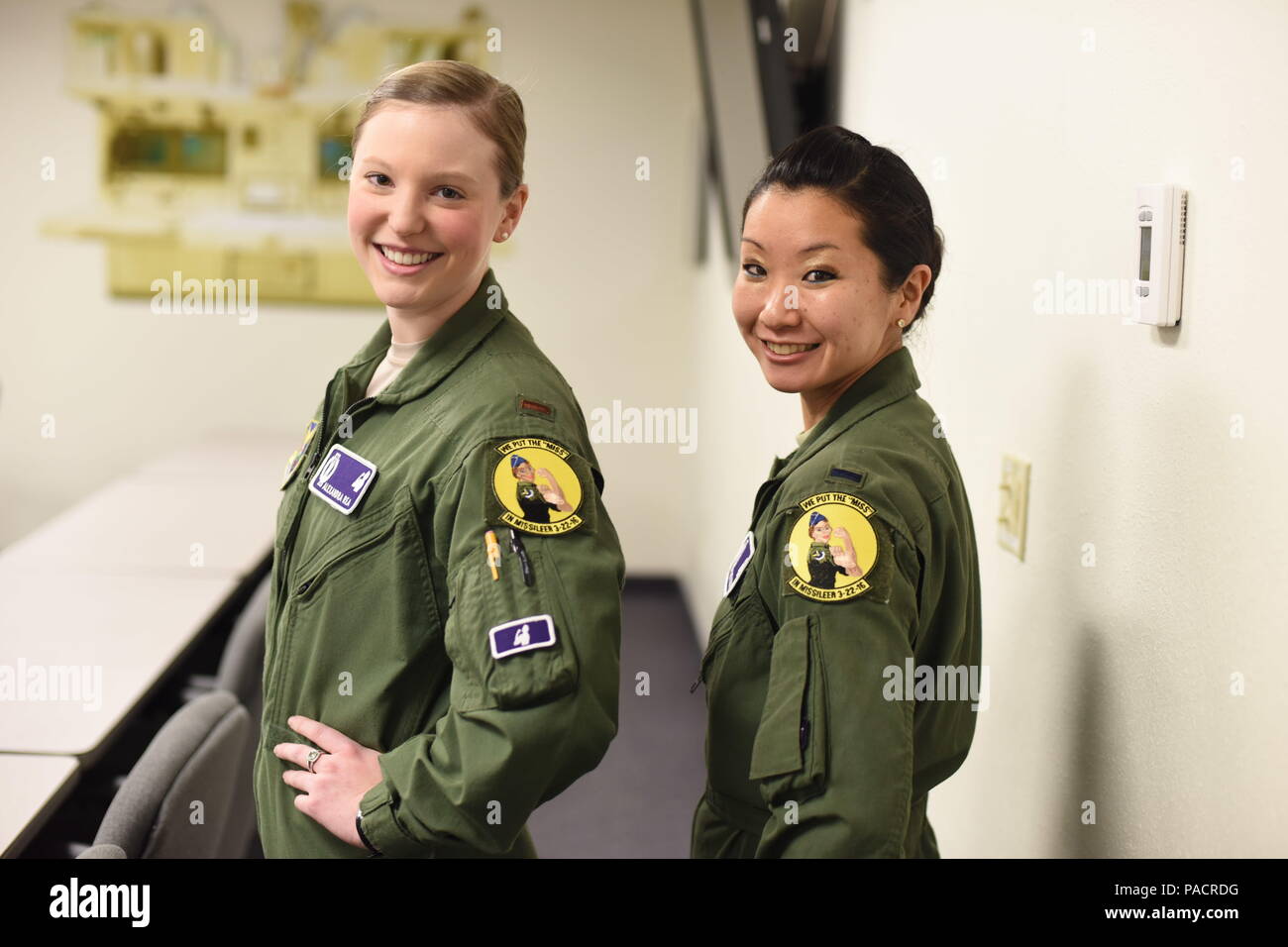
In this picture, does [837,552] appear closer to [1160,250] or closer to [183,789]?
[1160,250]

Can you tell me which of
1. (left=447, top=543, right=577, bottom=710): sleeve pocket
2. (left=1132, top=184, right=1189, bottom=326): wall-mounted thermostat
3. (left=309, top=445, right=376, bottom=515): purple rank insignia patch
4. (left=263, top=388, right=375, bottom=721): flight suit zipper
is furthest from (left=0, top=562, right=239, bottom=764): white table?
(left=1132, top=184, right=1189, bottom=326): wall-mounted thermostat

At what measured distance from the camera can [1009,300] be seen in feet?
5.27

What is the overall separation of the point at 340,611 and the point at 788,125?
1934mm

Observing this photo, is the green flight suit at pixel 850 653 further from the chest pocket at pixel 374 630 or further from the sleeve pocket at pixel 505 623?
the chest pocket at pixel 374 630

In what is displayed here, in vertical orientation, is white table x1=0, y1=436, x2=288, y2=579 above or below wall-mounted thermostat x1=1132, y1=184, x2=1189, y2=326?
below

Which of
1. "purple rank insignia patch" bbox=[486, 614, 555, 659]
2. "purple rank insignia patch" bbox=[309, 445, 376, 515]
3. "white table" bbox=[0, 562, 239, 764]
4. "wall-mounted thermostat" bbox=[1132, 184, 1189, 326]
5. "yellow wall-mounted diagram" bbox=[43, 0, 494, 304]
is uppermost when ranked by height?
"yellow wall-mounted diagram" bbox=[43, 0, 494, 304]

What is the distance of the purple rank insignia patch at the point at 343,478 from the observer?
114cm

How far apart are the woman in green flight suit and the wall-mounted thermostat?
555 millimetres

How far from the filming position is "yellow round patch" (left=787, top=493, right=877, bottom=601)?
1006 mm

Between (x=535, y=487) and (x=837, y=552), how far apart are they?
0.26 meters

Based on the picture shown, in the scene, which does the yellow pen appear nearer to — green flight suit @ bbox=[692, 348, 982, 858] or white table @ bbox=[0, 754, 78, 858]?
green flight suit @ bbox=[692, 348, 982, 858]

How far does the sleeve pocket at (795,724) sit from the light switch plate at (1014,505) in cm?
64

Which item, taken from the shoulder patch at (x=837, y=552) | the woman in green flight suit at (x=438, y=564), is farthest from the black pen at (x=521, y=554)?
the shoulder patch at (x=837, y=552)
